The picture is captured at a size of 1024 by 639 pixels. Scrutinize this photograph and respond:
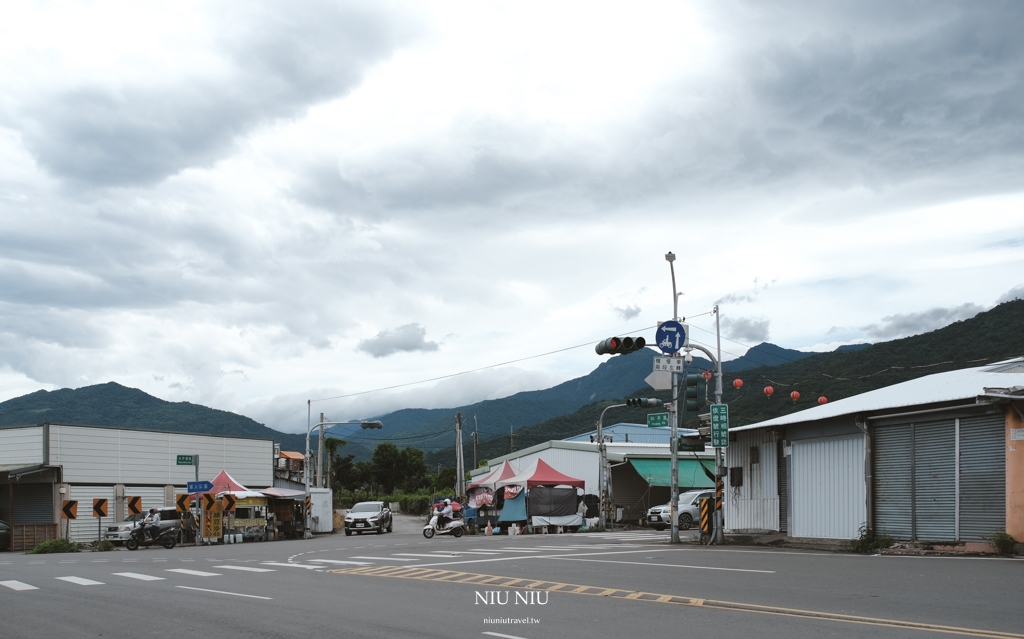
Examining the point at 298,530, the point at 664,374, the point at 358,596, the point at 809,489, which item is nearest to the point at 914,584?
the point at 358,596

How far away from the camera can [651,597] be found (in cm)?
1201

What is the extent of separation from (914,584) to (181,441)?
42.9 metres

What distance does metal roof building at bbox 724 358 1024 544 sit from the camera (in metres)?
18.2

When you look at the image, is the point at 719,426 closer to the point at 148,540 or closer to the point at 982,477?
the point at 982,477

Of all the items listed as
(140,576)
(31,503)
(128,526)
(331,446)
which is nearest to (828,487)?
(140,576)

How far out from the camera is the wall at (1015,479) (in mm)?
17531

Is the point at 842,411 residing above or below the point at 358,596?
above

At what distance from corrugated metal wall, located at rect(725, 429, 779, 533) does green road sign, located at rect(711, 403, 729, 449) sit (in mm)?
1528

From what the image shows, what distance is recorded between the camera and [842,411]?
2159 centimetres

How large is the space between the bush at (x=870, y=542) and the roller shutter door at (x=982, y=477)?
6.25ft

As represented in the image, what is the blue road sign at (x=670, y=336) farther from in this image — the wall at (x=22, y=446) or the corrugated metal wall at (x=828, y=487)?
the wall at (x=22, y=446)

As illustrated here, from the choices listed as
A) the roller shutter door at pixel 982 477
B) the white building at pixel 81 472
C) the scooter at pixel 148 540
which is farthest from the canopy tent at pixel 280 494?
the roller shutter door at pixel 982 477

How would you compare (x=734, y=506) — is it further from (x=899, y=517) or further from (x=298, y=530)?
(x=298, y=530)

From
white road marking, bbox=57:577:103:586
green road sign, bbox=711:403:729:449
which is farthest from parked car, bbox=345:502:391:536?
white road marking, bbox=57:577:103:586
